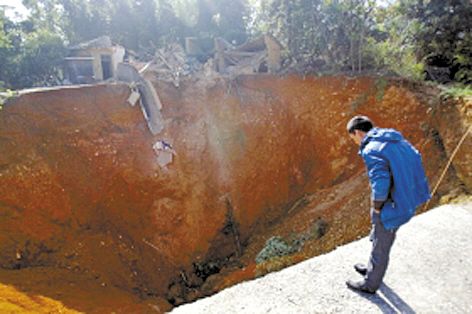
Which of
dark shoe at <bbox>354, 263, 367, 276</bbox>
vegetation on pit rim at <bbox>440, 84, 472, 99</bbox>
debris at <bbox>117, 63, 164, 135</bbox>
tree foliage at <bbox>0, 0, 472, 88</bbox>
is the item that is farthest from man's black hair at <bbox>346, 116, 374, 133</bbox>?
debris at <bbox>117, 63, 164, 135</bbox>

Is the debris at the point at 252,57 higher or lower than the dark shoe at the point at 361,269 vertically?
higher

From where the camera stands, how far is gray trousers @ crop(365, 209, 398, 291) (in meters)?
2.74

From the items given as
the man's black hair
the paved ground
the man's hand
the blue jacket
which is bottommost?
the paved ground

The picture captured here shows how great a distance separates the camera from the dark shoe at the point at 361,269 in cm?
317

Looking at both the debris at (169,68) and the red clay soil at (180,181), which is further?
the debris at (169,68)

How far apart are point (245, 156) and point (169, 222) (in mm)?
3361

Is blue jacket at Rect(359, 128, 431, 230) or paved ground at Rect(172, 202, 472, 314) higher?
blue jacket at Rect(359, 128, 431, 230)

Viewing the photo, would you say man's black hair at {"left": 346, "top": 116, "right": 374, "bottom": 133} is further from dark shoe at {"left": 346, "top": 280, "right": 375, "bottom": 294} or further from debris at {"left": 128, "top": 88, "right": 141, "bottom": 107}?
debris at {"left": 128, "top": 88, "right": 141, "bottom": 107}

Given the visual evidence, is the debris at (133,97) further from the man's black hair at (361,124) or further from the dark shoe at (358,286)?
the dark shoe at (358,286)

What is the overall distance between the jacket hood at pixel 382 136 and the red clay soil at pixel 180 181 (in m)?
3.99

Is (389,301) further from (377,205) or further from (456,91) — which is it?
(456,91)

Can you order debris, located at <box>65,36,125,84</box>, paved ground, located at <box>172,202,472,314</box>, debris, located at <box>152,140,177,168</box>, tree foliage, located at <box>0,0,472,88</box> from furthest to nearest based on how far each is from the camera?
debris, located at <box>65,36,125,84</box> < debris, located at <box>152,140,177,168</box> < tree foliage, located at <box>0,0,472,88</box> < paved ground, located at <box>172,202,472,314</box>

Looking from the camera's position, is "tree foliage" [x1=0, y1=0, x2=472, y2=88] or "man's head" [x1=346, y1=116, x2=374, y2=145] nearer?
"man's head" [x1=346, y1=116, x2=374, y2=145]

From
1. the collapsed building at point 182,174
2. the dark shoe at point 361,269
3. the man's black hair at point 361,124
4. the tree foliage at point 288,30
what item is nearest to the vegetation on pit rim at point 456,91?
the collapsed building at point 182,174
